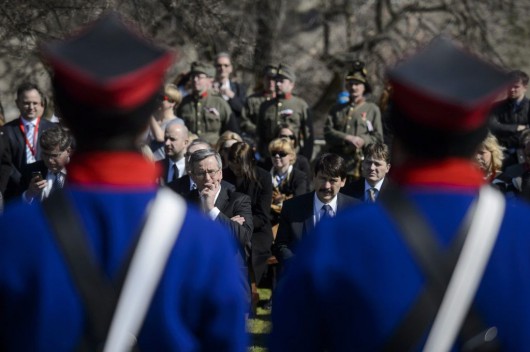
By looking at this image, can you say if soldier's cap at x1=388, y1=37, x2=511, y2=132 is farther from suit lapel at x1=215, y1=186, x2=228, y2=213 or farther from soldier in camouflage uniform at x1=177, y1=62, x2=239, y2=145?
soldier in camouflage uniform at x1=177, y1=62, x2=239, y2=145

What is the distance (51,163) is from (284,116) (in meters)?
3.82

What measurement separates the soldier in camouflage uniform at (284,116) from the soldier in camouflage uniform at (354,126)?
1.01 feet

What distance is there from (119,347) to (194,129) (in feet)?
29.5

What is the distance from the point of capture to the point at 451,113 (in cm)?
288

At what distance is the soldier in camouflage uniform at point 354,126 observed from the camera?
11422 mm

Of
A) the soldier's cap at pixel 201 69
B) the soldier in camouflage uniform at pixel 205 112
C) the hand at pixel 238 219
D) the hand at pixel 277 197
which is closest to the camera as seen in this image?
the hand at pixel 238 219

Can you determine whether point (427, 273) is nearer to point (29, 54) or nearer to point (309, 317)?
point (309, 317)

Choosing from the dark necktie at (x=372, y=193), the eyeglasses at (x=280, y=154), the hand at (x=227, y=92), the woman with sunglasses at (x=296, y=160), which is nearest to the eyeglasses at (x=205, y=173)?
the dark necktie at (x=372, y=193)

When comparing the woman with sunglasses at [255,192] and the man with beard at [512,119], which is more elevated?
the woman with sunglasses at [255,192]

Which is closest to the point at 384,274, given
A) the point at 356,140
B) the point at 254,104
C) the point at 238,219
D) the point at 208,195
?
the point at 208,195

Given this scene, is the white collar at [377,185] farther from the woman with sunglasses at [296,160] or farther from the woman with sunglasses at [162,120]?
the woman with sunglasses at [162,120]

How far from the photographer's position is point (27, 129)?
1006cm

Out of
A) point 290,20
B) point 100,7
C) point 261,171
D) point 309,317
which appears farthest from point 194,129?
point 309,317

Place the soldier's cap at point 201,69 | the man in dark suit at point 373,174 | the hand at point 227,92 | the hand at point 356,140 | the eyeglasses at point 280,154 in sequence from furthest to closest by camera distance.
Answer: the hand at point 227,92 < the soldier's cap at point 201,69 < the hand at point 356,140 < the eyeglasses at point 280,154 < the man in dark suit at point 373,174
